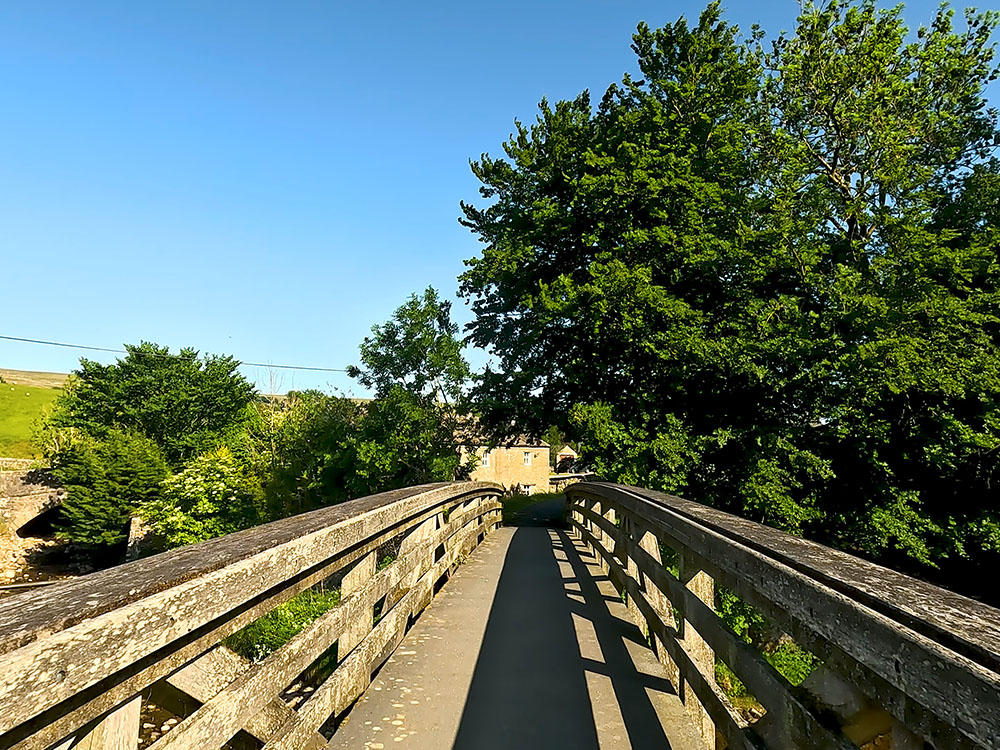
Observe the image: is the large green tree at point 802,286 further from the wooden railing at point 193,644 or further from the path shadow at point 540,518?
the wooden railing at point 193,644

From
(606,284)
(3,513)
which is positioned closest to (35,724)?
(606,284)

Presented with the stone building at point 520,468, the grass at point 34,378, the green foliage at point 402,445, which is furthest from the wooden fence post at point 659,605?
the grass at point 34,378

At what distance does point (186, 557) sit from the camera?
2.04m

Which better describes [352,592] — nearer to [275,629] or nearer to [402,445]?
[275,629]

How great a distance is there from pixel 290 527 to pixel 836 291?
59.0ft

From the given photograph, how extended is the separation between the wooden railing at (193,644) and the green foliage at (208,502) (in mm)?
32574

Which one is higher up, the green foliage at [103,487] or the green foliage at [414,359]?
the green foliage at [414,359]

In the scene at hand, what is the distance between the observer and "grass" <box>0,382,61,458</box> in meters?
53.4

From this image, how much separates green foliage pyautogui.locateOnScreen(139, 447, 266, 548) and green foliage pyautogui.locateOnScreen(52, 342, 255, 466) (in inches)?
441

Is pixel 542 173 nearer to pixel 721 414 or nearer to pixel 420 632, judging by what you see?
pixel 721 414

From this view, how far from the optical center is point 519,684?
385 centimetres

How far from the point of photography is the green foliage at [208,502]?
32.9 m

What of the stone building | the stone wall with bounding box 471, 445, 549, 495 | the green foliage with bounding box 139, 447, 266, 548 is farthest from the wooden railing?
the stone building

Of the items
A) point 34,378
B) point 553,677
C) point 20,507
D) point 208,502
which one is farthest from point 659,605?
point 34,378
